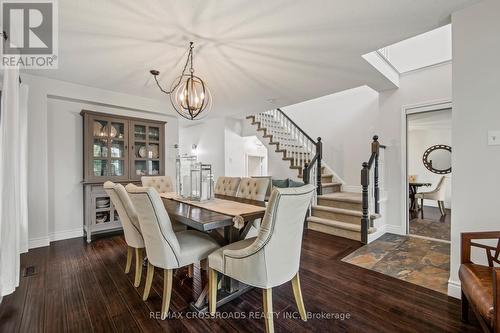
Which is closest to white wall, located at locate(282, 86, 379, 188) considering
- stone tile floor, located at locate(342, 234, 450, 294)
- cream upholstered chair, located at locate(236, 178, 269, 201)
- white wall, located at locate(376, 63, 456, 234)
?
white wall, located at locate(376, 63, 456, 234)

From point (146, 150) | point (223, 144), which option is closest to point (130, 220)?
point (146, 150)

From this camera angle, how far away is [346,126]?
199 inches

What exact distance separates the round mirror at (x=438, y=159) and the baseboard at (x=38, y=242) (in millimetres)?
8252

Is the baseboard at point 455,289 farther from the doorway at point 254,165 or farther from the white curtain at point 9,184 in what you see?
the doorway at point 254,165

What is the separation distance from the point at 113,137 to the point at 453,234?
15.5ft

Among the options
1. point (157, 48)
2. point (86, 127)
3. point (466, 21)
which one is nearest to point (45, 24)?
point (157, 48)

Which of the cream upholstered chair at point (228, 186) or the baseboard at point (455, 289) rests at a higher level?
the cream upholstered chair at point (228, 186)

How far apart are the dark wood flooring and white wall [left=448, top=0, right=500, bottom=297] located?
1.98 meters

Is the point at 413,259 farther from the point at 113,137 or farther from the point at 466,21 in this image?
the point at 113,137

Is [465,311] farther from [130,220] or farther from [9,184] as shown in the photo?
[9,184]

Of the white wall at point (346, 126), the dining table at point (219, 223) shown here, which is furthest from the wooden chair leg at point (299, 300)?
the white wall at point (346, 126)

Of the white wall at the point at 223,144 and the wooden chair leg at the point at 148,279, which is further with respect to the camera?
the white wall at the point at 223,144

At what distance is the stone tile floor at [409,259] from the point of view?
7.45ft

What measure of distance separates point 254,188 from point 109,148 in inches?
104
